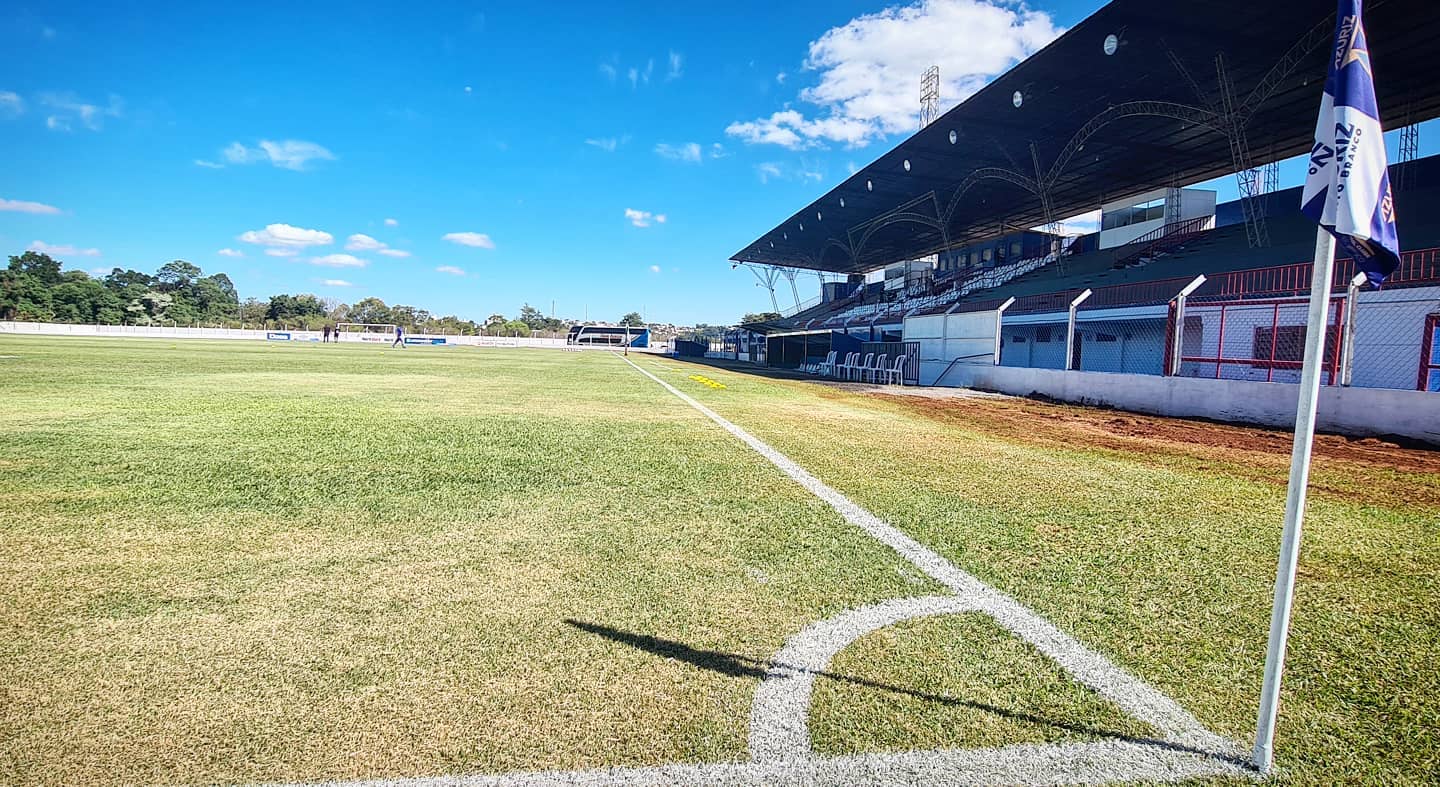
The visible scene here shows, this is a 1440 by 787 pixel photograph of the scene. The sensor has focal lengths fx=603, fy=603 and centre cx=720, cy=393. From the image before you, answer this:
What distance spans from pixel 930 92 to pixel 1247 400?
1187 inches

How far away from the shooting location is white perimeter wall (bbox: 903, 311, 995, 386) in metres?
17.0

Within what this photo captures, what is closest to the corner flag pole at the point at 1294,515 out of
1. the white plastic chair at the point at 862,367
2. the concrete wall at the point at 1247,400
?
the concrete wall at the point at 1247,400

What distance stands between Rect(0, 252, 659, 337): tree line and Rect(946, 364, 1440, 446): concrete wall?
266 feet

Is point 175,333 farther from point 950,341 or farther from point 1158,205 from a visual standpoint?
point 1158,205

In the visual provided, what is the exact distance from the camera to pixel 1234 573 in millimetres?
2973

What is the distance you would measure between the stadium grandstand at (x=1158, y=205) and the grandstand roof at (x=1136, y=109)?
0.08 metres

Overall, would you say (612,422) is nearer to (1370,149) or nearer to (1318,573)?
(1318,573)

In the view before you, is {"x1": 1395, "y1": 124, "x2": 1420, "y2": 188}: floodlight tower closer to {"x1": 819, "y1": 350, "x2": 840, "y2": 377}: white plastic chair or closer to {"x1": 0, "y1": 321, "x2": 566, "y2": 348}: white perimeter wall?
{"x1": 819, "y1": 350, "x2": 840, "y2": 377}: white plastic chair

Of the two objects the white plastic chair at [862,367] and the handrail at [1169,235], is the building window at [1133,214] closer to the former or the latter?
the handrail at [1169,235]

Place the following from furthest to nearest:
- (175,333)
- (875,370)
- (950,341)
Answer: (175,333) → (875,370) → (950,341)

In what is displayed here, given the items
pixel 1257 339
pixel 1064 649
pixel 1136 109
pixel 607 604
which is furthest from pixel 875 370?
pixel 607 604

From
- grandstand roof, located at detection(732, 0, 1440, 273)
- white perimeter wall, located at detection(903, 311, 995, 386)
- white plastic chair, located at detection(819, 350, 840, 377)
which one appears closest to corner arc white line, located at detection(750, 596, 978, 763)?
white perimeter wall, located at detection(903, 311, 995, 386)

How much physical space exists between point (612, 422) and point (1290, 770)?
7.15 metres

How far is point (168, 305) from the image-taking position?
3265 inches
